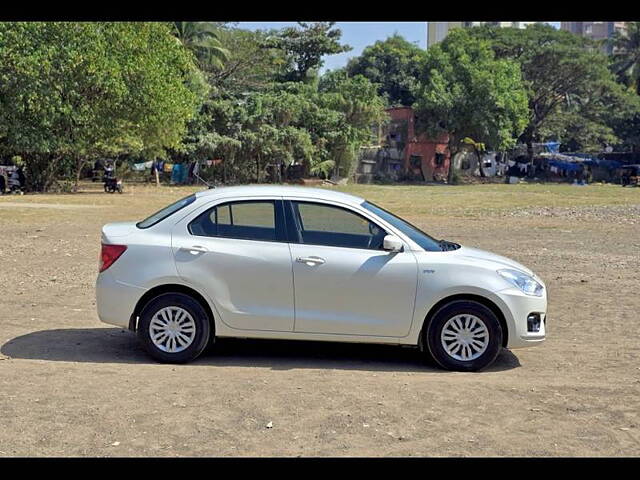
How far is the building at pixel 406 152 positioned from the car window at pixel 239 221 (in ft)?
182

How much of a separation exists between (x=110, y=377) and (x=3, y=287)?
5.32m

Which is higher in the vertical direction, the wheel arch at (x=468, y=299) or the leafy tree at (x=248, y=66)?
the leafy tree at (x=248, y=66)

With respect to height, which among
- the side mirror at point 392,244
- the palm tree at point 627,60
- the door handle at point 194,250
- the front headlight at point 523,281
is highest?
the palm tree at point 627,60

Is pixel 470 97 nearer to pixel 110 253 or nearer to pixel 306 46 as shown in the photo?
pixel 306 46

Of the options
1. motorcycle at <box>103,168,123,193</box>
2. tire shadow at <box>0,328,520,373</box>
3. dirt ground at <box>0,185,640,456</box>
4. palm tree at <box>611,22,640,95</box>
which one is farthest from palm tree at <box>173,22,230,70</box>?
palm tree at <box>611,22,640,95</box>

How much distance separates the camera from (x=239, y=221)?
25.1ft

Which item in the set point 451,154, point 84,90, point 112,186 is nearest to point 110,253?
point 84,90

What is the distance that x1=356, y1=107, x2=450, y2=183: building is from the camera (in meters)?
63.4

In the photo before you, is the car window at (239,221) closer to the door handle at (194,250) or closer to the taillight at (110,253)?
the door handle at (194,250)

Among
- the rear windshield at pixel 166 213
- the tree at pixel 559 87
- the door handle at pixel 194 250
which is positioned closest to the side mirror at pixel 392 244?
the door handle at pixel 194 250

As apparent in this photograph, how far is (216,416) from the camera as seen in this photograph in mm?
5812

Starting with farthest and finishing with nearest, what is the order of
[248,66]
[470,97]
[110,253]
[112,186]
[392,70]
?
[392,70] → [470,97] → [248,66] → [112,186] → [110,253]

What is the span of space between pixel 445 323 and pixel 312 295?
1.25 meters

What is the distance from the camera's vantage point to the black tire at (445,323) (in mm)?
7383
